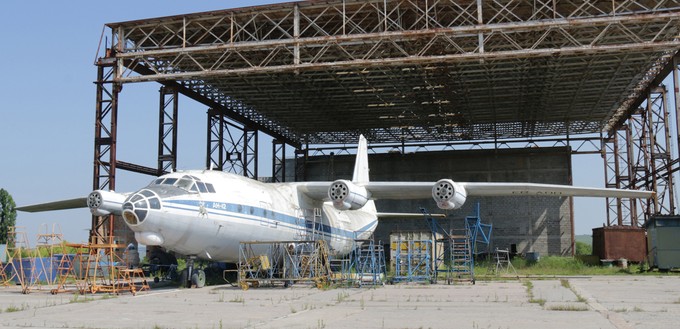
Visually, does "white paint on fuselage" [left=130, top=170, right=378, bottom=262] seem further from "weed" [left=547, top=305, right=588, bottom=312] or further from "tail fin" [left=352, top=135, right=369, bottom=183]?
"weed" [left=547, top=305, right=588, bottom=312]

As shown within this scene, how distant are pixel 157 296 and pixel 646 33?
→ 88.2 ft

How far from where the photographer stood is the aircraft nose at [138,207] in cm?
1853

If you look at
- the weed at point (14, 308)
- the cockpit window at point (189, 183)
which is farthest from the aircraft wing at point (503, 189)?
the weed at point (14, 308)

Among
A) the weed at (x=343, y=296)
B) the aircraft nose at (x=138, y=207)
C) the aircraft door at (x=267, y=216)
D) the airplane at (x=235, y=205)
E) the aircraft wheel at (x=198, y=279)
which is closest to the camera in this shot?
the weed at (x=343, y=296)

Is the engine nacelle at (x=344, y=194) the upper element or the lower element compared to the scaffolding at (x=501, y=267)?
upper

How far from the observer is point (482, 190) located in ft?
84.0

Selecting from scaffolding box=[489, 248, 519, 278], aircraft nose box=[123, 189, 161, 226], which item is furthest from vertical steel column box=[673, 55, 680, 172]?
aircraft nose box=[123, 189, 161, 226]

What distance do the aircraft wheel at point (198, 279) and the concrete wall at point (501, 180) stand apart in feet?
97.3

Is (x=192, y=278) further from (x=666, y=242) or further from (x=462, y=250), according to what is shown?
(x=666, y=242)

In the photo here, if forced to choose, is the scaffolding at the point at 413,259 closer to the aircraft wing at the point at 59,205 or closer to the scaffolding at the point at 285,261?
the scaffolding at the point at 285,261

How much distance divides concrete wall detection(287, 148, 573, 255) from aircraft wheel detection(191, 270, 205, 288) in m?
29.6

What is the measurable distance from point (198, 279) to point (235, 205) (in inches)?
108

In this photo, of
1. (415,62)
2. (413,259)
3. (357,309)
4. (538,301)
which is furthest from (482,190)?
(357,309)

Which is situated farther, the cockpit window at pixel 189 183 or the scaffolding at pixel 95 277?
the cockpit window at pixel 189 183
